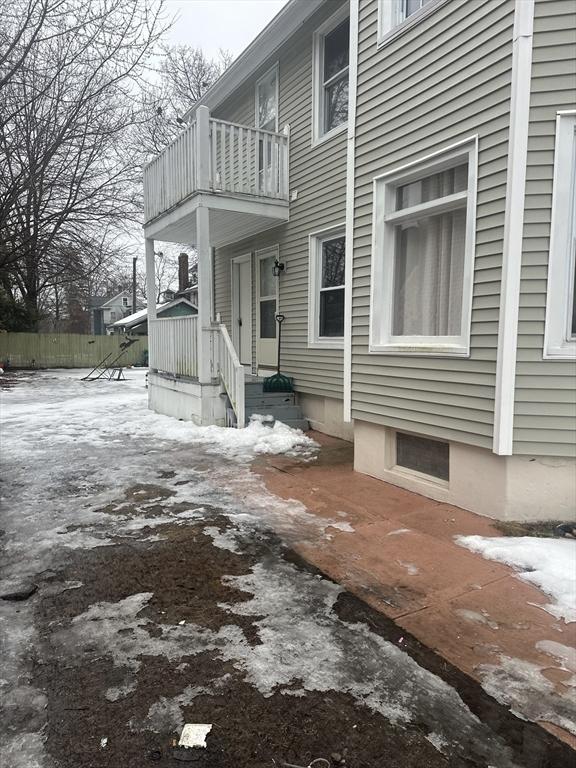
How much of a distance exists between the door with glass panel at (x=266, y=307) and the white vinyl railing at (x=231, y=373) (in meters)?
1.37

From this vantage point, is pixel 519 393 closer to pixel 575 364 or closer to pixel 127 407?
pixel 575 364

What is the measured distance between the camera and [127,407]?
1027 centimetres

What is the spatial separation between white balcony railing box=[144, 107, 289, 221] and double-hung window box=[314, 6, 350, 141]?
0.85 metres

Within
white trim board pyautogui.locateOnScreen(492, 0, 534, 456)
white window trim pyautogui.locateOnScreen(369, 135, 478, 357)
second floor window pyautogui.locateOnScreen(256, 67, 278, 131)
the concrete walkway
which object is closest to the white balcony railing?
second floor window pyautogui.locateOnScreen(256, 67, 278, 131)

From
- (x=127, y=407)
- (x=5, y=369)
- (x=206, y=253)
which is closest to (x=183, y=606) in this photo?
(x=206, y=253)

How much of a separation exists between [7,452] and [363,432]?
4408 mm

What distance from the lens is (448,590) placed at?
290 cm

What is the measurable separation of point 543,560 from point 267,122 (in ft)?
27.3

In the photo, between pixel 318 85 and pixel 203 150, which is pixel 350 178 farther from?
Result: pixel 318 85

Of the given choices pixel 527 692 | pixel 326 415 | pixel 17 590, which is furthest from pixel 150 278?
pixel 527 692

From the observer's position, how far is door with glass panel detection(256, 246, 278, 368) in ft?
28.9

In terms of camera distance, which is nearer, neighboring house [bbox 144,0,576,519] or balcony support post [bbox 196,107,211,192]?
neighboring house [bbox 144,0,576,519]

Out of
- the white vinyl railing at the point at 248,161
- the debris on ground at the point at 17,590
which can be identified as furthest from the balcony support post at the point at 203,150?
the debris on ground at the point at 17,590

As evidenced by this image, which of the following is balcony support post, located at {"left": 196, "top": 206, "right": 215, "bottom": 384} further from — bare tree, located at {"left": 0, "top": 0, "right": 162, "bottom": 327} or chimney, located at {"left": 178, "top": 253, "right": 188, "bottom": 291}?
chimney, located at {"left": 178, "top": 253, "right": 188, "bottom": 291}
